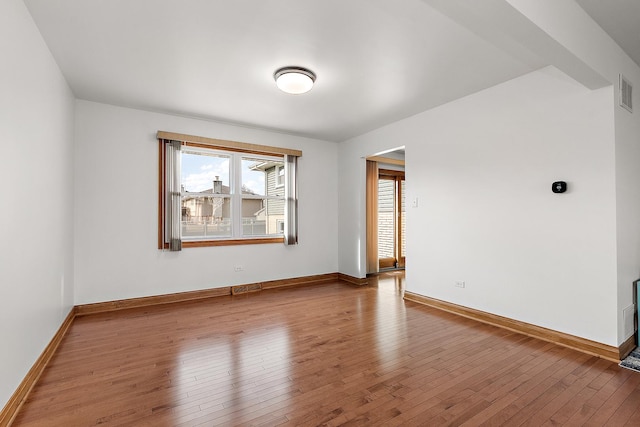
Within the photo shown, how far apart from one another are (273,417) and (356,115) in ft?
12.5

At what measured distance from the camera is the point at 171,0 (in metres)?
2.12

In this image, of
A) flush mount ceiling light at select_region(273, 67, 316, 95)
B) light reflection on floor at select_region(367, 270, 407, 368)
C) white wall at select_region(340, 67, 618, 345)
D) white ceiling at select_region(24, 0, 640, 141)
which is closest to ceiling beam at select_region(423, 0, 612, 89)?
white ceiling at select_region(24, 0, 640, 141)

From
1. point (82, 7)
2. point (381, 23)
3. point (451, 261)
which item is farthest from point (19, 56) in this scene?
point (451, 261)

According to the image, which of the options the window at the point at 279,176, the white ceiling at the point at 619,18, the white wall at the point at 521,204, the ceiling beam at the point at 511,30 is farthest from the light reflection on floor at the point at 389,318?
the white ceiling at the point at 619,18

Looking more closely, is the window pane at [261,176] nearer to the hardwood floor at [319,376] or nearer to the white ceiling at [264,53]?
the white ceiling at [264,53]

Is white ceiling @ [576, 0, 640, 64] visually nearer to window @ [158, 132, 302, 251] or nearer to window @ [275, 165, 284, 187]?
window @ [158, 132, 302, 251]

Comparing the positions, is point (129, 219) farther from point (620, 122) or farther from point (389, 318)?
point (620, 122)

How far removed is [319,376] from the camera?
2.36 metres

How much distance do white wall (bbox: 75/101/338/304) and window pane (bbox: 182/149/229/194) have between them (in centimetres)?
35

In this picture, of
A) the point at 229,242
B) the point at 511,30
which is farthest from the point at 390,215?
the point at 511,30

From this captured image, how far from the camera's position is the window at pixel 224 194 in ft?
14.5

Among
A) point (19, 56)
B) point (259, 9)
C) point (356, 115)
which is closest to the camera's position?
point (19, 56)

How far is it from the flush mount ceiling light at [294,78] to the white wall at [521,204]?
196 cm

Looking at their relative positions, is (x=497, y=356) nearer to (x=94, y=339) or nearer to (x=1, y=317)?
(x=1, y=317)
